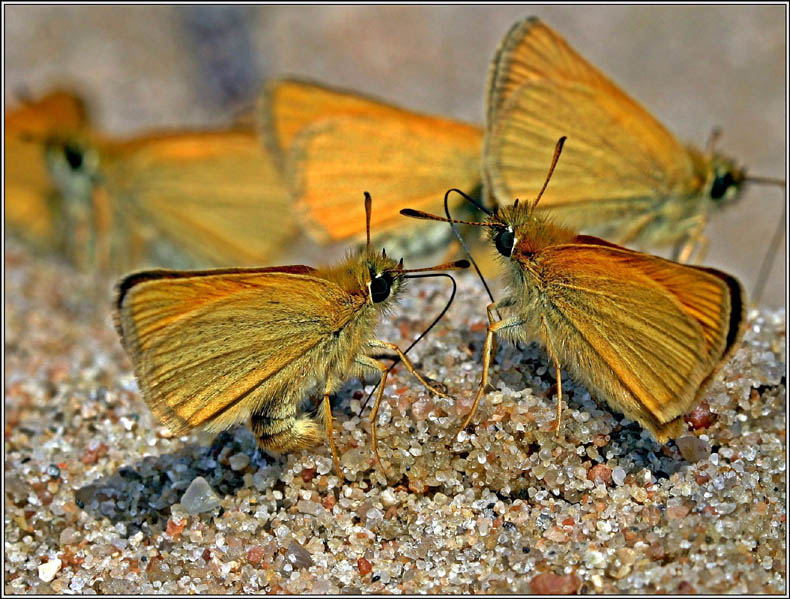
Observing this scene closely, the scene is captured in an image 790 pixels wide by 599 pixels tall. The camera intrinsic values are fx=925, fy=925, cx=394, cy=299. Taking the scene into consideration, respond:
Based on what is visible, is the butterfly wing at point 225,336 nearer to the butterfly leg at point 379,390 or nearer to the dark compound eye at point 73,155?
the butterfly leg at point 379,390

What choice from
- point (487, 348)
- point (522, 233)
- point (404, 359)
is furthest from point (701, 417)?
point (404, 359)

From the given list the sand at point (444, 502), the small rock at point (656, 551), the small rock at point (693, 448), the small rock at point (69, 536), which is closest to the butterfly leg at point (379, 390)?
the sand at point (444, 502)

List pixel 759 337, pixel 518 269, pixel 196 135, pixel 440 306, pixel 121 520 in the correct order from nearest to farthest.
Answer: pixel 518 269 → pixel 121 520 → pixel 759 337 → pixel 440 306 → pixel 196 135

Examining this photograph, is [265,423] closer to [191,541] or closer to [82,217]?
[191,541]

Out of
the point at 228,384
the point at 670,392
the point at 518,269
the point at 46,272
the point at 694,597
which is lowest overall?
the point at 46,272

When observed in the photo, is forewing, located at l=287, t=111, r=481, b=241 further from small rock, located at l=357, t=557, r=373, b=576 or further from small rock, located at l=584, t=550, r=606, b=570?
small rock, located at l=584, t=550, r=606, b=570

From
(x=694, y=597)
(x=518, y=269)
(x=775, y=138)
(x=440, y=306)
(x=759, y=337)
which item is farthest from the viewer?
(x=775, y=138)

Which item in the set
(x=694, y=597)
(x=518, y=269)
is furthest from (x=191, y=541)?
(x=694, y=597)

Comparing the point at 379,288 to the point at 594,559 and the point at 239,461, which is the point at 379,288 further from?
the point at 594,559

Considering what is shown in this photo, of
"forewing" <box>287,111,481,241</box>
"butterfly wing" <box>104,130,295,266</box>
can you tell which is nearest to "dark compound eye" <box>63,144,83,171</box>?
"butterfly wing" <box>104,130,295,266</box>
